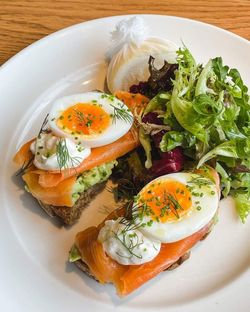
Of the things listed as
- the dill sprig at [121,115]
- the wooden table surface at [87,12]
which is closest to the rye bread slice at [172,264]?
the dill sprig at [121,115]

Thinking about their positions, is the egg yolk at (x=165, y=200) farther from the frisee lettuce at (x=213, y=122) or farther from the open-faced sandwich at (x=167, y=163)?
the frisee lettuce at (x=213, y=122)

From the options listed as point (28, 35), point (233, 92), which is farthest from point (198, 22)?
point (28, 35)

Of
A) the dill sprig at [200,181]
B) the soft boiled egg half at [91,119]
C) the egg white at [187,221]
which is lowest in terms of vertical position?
the egg white at [187,221]

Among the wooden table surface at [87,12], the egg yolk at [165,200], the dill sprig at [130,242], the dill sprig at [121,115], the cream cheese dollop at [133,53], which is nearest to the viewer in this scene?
the dill sprig at [130,242]

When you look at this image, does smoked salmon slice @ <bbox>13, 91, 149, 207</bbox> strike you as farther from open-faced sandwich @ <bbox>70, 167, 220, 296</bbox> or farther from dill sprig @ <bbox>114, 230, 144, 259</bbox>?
dill sprig @ <bbox>114, 230, 144, 259</bbox>

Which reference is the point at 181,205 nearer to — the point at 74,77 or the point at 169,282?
the point at 169,282

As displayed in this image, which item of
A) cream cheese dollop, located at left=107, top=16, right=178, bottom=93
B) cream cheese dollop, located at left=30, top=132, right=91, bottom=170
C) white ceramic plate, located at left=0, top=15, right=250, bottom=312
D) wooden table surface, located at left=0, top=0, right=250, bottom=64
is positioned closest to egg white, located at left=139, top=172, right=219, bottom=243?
white ceramic plate, located at left=0, top=15, right=250, bottom=312

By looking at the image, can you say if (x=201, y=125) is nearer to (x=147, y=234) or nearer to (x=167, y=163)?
(x=167, y=163)
